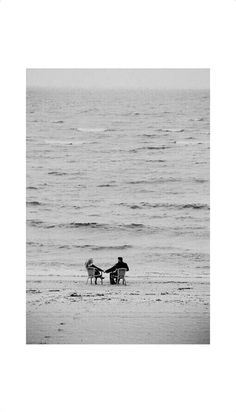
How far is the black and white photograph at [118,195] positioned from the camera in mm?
14969

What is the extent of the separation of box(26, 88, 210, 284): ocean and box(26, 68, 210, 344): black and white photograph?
0.01 metres

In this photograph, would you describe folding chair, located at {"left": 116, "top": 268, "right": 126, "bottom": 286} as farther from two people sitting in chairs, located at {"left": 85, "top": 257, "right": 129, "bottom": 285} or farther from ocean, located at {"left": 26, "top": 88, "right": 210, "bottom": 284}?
ocean, located at {"left": 26, "top": 88, "right": 210, "bottom": 284}

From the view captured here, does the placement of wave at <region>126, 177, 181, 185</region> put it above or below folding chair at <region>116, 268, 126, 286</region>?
above

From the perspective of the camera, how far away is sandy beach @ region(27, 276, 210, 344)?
14.8m

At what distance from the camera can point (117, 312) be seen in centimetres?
1488

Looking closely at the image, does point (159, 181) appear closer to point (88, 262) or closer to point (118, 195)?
point (118, 195)

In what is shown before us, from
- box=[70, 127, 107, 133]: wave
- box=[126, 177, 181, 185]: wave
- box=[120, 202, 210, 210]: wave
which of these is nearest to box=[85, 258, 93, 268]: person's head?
box=[120, 202, 210, 210]: wave

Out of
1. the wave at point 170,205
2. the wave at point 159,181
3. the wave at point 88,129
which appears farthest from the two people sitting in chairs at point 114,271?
the wave at point 88,129

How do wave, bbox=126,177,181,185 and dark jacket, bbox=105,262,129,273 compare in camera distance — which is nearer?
dark jacket, bbox=105,262,129,273

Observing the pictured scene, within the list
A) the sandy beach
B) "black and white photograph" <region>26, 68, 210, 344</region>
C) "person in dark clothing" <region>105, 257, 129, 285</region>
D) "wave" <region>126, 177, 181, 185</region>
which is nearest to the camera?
the sandy beach
